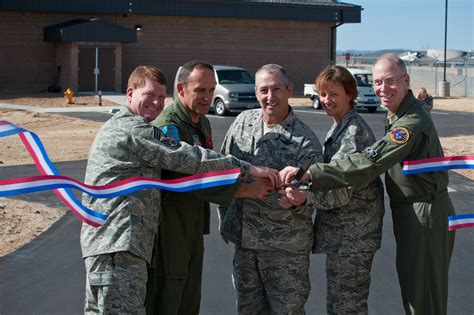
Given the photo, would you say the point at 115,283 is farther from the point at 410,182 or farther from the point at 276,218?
the point at 410,182

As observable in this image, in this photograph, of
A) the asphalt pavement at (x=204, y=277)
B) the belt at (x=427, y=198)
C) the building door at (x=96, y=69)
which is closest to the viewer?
the belt at (x=427, y=198)

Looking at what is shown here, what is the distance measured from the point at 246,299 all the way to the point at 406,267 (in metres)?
1.12

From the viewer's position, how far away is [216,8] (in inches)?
1849

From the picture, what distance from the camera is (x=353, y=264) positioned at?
5.13m

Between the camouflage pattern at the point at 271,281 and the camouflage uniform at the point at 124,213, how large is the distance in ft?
2.90

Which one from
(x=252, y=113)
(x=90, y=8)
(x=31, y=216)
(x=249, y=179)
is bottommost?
(x=31, y=216)

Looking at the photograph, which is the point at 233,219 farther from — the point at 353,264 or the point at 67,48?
the point at 67,48

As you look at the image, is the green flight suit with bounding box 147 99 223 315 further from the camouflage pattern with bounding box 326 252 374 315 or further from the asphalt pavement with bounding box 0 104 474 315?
the asphalt pavement with bounding box 0 104 474 315

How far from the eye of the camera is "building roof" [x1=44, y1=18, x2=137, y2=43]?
1614 inches

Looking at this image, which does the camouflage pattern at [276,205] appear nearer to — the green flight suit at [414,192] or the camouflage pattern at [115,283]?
the green flight suit at [414,192]

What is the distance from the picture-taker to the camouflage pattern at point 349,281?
16.9ft

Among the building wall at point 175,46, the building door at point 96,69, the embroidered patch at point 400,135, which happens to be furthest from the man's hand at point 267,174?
the building door at point 96,69

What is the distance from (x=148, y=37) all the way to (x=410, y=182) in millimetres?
42189

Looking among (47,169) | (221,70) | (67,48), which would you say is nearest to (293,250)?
(47,169)
